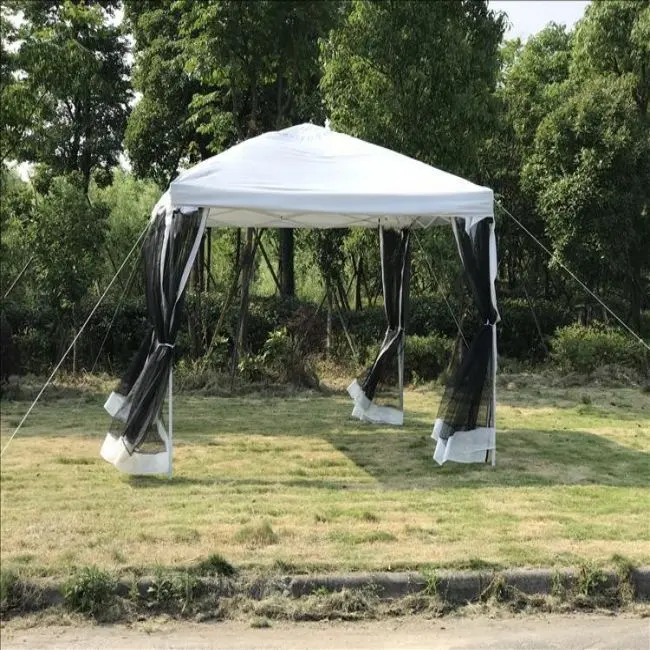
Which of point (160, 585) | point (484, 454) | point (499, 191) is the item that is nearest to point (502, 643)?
point (160, 585)

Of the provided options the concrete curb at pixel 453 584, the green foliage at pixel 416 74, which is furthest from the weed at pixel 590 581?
the green foliage at pixel 416 74

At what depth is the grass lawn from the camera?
3711 millimetres

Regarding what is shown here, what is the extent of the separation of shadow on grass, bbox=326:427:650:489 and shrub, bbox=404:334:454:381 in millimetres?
3403

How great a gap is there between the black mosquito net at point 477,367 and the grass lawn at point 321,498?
0.40 m

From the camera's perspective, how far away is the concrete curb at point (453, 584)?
3666mm

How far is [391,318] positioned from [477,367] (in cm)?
257

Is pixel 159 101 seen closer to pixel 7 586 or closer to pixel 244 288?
pixel 244 288

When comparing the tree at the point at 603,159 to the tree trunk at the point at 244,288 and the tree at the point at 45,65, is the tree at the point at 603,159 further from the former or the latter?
the tree at the point at 45,65

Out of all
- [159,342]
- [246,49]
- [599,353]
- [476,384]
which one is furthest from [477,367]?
[246,49]

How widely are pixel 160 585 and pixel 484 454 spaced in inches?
136

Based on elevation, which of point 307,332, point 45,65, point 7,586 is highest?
point 45,65

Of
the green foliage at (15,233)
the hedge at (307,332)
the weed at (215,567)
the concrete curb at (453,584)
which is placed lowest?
the concrete curb at (453,584)

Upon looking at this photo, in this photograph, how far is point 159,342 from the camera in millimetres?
5883

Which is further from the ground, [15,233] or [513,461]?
[15,233]
